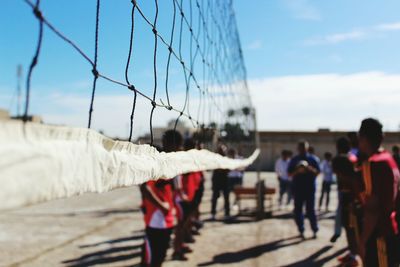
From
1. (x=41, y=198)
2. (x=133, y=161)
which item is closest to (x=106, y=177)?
(x=133, y=161)

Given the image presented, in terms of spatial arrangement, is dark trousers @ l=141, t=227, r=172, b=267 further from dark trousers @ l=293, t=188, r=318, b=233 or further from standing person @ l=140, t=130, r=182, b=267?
dark trousers @ l=293, t=188, r=318, b=233

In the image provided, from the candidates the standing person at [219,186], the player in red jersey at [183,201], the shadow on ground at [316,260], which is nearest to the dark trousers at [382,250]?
the shadow on ground at [316,260]

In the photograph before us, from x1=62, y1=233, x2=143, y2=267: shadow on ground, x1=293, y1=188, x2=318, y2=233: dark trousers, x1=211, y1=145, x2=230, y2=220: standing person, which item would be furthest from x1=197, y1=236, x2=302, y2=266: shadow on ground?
x1=211, y1=145, x2=230, y2=220: standing person

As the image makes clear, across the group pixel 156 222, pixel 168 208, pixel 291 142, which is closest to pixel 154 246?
pixel 156 222

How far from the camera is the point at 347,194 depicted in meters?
4.15

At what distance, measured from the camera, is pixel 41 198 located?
835 mm

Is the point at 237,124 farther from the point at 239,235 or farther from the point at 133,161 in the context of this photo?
the point at 133,161

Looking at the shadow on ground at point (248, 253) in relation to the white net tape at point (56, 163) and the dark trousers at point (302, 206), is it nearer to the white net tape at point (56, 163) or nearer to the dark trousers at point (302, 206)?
the dark trousers at point (302, 206)

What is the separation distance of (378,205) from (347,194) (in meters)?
1.71

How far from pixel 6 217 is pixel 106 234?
230cm

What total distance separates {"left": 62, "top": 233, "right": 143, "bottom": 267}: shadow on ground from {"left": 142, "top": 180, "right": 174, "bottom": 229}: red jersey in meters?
1.44

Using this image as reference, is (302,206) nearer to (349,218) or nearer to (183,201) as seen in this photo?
(183,201)

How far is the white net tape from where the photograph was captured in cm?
74

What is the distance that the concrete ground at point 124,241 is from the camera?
16.2 ft
